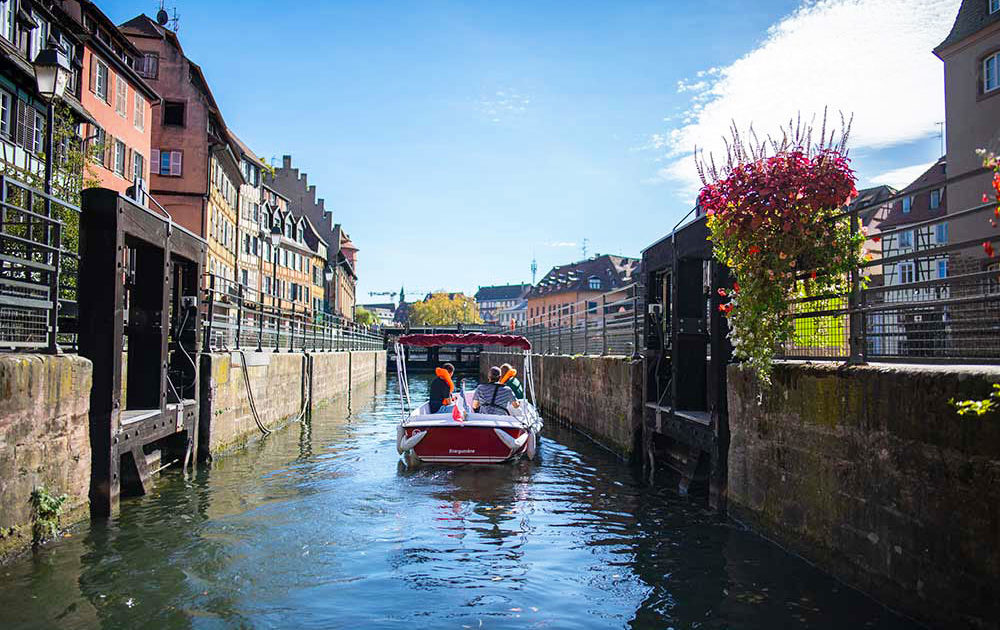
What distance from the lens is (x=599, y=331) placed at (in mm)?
19844

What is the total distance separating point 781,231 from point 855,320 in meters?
1.12

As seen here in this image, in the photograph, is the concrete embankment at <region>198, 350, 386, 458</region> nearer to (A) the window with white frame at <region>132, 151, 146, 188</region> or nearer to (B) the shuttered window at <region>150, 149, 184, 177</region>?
(A) the window with white frame at <region>132, 151, 146, 188</region>

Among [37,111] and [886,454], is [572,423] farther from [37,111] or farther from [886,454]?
[37,111]

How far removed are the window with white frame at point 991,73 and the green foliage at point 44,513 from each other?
27.4 metres

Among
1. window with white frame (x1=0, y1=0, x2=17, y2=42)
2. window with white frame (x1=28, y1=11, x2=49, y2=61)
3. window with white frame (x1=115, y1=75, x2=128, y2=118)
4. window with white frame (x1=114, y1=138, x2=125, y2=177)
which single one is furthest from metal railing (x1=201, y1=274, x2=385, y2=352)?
window with white frame (x1=115, y1=75, x2=128, y2=118)

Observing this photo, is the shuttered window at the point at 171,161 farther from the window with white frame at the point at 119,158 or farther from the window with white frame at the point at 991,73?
the window with white frame at the point at 991,73

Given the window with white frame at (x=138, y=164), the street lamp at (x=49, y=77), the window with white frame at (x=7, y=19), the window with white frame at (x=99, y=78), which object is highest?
the window with white frame at (x=99, y=78)

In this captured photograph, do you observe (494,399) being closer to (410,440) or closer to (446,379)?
(446,379)

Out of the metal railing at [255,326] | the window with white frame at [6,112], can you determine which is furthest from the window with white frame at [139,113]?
the metal railing at [255,326]

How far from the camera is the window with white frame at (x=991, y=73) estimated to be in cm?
2478

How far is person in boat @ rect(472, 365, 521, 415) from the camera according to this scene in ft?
50.5

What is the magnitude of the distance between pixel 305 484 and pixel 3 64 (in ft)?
55.5

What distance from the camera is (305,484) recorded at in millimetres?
12297

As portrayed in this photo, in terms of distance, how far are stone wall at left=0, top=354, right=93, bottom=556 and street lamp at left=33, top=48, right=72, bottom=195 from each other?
2.20 metres
